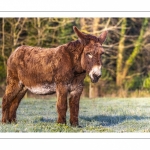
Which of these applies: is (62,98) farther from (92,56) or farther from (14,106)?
(14,106)

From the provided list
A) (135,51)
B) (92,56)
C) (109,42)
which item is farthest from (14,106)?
(135,51)

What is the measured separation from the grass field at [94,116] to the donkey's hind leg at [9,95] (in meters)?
0.31

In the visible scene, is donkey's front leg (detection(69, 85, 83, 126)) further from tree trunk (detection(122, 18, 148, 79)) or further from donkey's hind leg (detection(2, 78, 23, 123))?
tree trunk (detection(122, 18, 148, 79))

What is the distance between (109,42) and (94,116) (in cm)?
257

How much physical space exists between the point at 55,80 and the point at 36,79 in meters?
Result: 0.56

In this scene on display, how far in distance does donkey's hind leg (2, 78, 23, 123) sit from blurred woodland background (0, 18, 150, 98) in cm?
134

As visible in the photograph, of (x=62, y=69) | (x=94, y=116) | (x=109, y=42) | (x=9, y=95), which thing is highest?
(x=62, y=69)

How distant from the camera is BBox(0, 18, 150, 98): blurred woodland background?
1123cm

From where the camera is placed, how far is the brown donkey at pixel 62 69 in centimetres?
882

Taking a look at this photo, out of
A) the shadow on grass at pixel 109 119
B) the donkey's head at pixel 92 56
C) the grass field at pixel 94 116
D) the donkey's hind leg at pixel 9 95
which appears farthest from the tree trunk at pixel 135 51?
the donkey's hind leg at pixel 9 95

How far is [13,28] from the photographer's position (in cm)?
1134

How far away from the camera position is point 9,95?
973cm

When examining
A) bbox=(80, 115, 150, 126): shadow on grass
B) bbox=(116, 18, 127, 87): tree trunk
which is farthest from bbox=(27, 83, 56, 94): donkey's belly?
bbox=(116, 18, 127, 87): tree trunk
